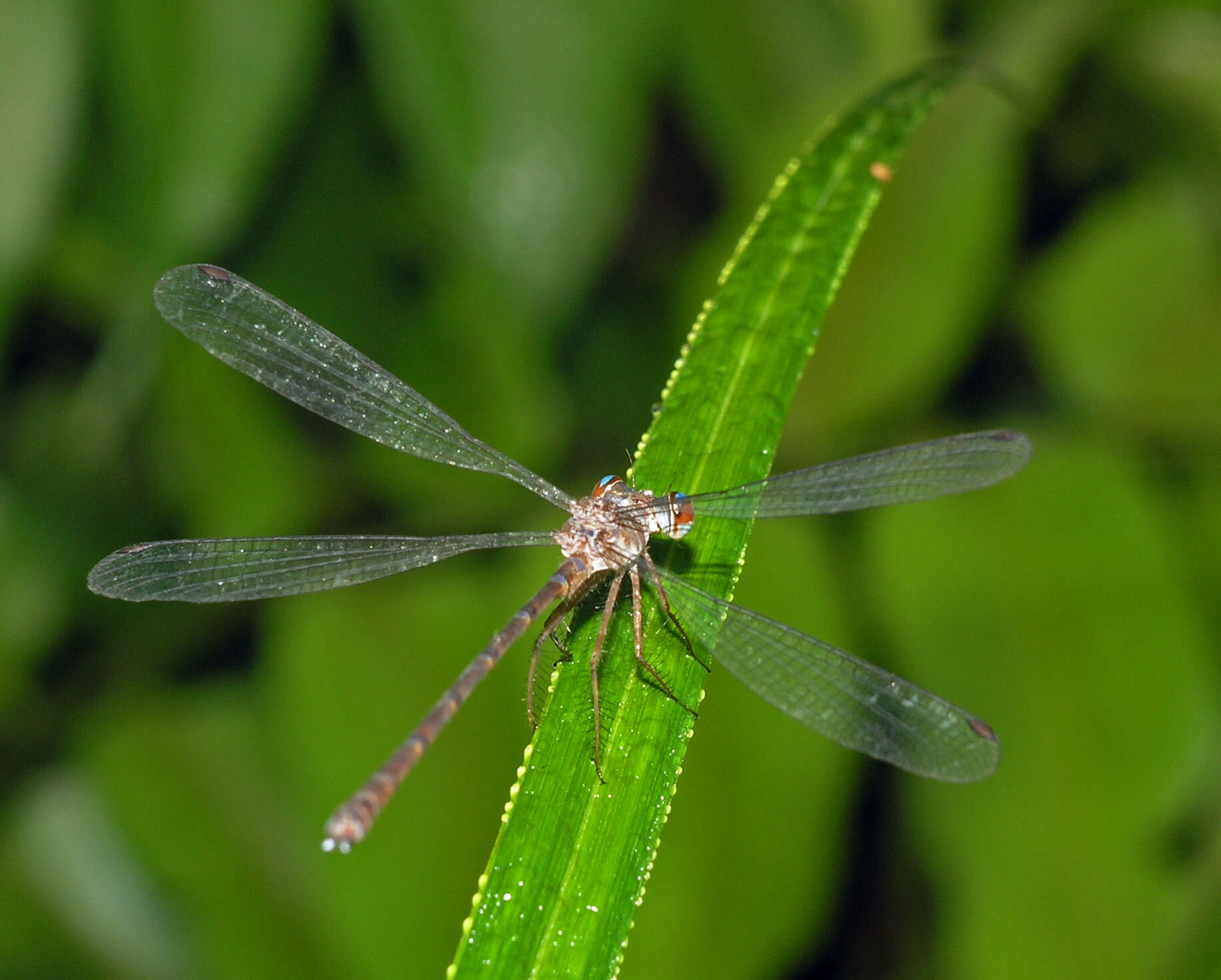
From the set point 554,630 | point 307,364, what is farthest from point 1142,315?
point 307,364

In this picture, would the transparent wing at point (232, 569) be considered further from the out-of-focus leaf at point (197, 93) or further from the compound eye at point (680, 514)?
the out-of-focus leaf at point (197, 93)

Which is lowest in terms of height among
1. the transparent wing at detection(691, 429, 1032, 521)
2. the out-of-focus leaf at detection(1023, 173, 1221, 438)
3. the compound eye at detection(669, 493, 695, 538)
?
the compound eye at detection(669, 493, 695, 538)

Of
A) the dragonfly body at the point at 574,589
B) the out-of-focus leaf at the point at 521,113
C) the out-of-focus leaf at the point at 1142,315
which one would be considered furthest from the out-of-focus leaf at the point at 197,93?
the out-of-focus leaf at the point at 1142,315

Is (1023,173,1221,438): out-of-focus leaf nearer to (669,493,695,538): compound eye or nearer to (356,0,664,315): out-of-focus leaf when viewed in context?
(356,0,664,315): out-of-focus leaf

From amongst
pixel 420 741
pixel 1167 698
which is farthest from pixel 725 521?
pixel 1167 698

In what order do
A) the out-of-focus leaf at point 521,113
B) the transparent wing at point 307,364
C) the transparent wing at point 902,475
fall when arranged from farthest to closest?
the out-of-focus leaf at point 521,113 < the transparent wing at point 307,364 < the transparent wing at point 902,475

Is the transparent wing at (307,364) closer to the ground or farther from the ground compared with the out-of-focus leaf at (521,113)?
closer to the ground

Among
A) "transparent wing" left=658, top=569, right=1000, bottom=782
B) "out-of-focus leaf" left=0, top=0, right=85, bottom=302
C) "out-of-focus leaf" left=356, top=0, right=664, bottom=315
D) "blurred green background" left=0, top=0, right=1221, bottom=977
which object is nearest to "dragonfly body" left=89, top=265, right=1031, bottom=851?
"transparent wing" left=658, top=569, right=1000, bottom=782
